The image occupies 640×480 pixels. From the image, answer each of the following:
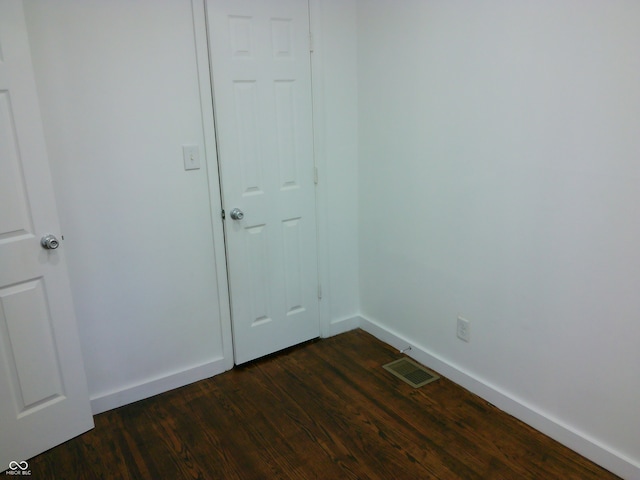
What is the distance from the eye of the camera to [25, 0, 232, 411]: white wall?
208 centimetres

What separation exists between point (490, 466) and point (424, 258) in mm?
1071

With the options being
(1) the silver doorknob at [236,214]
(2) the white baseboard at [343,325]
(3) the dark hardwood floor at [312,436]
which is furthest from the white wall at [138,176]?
(2) the white baseboard at [343,325]

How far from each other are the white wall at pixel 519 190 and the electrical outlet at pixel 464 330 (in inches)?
1.4

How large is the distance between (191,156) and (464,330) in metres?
1.63

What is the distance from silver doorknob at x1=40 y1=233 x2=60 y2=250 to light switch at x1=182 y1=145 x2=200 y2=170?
0.69 m

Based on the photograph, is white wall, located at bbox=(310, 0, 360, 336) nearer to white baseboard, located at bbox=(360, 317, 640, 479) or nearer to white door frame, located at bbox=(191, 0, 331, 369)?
white door frame, located at bbox=(191, 0, 331, 369)

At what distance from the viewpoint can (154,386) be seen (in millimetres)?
2531

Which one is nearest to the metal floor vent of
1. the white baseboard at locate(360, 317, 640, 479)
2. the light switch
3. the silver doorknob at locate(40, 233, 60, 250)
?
the white baseboard at locate(360, 317, 640, 479)

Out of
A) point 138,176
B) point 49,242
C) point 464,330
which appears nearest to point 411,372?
point 464,330

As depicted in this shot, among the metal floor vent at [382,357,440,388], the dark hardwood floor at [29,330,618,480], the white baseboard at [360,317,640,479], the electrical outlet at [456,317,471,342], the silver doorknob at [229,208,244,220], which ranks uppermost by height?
the silver doorknob at [229,208,244,220]

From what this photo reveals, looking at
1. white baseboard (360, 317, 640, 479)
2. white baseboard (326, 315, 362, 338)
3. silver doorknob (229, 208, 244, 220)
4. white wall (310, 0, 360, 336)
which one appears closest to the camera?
white baseboard (360, 317, 640, 479)

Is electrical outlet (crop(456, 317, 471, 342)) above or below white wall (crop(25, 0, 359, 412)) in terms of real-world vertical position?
below

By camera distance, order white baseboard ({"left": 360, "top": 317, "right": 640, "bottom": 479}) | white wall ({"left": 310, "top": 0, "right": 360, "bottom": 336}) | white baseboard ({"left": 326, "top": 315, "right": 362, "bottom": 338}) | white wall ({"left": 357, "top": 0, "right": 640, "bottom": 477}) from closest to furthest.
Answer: white wall ({"left": 357, "top": 0, "right": 640, "bottom": 477}), white baseboard ({"left": 360, "top": 317, "right": 640, "bottom": 479}), white wall ({"left": 310, "top": 0, "right": 360, "bottom": 336}), white baseboard ({"left": 326, "top": 315, "right": 362, "bottom": 338})

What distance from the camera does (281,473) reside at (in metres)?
1.98
